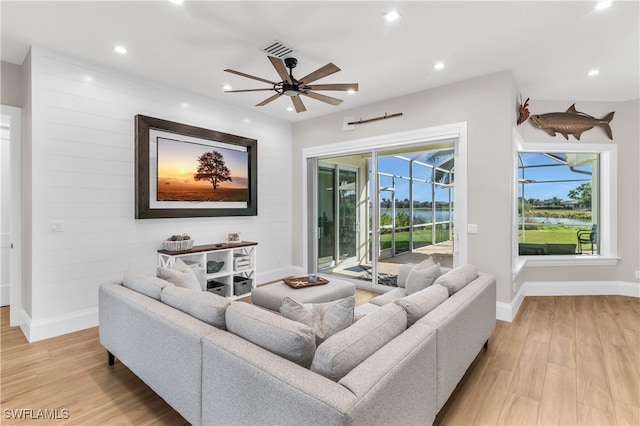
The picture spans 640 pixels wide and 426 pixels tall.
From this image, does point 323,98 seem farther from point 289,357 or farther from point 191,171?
point 289,357

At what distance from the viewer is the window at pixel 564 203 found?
4918 millimetres

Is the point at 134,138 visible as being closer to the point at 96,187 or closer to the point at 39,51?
the point at 96,187

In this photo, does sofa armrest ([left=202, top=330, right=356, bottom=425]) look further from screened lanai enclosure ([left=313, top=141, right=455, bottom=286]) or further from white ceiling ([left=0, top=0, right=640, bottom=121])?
screened lanai enclosure ([left=313, top=141, right=455, bottom=286])

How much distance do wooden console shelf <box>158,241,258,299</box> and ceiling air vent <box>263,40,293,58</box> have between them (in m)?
2.56

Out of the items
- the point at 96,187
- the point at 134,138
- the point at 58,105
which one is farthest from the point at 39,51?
the point at 96,187

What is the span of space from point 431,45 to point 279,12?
5.03 feet

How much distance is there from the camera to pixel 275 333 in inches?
59.7

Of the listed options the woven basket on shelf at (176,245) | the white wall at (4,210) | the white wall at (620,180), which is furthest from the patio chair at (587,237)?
the white wall at (4,210)

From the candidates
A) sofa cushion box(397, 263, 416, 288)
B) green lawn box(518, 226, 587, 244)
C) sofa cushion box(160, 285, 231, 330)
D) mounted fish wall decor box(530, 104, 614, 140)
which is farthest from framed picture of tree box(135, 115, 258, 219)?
green lawn box(518, 226, 587, 244)

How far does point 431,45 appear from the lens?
315cm

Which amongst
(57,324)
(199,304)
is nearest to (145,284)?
(199,304)

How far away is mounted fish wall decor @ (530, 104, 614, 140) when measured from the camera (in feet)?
15.6

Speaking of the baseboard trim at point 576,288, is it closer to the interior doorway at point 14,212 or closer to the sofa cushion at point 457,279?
the sofa cushion at point 457,279

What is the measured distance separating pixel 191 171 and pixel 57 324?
2.29 m
